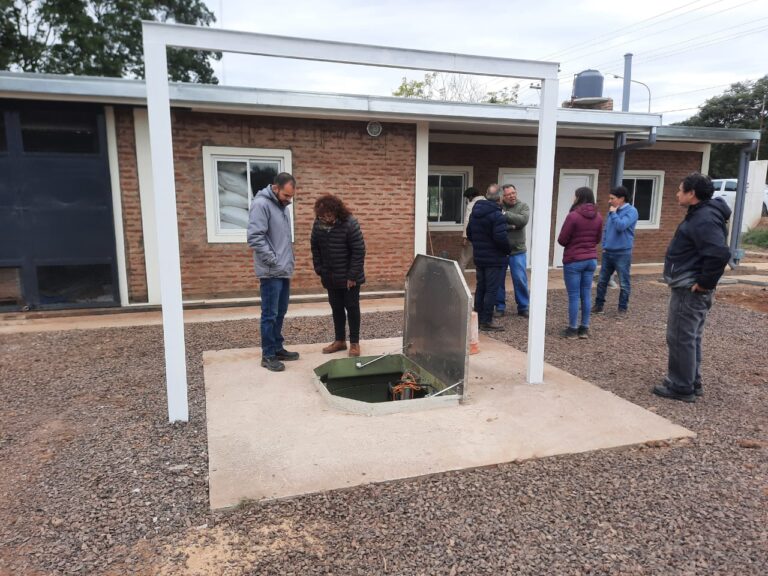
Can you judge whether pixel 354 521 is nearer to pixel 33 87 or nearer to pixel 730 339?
pixel 730 339

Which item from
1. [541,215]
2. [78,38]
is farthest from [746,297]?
[78,38]

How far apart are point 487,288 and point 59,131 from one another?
6434 millimetres

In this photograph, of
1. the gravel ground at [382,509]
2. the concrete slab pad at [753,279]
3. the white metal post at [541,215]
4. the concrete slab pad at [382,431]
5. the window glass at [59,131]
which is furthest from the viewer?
the concrete slab pad at [753,279]

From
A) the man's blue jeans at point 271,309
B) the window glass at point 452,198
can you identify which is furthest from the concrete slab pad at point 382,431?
the window glass at point 452,198

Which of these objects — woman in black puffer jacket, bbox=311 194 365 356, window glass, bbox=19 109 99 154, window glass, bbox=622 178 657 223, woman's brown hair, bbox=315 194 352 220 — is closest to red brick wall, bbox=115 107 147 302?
window glass, bbox=19 109 99 154

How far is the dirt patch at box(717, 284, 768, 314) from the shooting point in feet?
29.6

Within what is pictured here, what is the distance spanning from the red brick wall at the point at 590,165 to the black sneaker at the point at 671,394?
23.4ft

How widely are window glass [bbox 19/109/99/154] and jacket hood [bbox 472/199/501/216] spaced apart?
559cm

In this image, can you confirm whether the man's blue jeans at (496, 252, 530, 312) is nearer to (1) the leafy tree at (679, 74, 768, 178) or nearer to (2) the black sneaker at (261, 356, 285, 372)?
(2) the black sneaker at (261, 356, 285, 372)

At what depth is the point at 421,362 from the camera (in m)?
5.20

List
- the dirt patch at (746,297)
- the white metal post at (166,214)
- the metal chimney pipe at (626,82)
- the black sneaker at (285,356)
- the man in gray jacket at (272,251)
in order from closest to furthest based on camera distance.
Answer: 1. the white metal post at (166,214)
2. the man in gray jacket at (272,251)
3. the black sneaker at (285,356)
4. the dirt patch at (746,297)
5. the metal chimney pipe at (626,82)

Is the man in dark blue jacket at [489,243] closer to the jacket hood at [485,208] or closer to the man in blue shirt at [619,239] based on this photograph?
the jacket hood at [485,208]

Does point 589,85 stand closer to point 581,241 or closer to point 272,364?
point 581,241

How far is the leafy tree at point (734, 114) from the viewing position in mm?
31703
